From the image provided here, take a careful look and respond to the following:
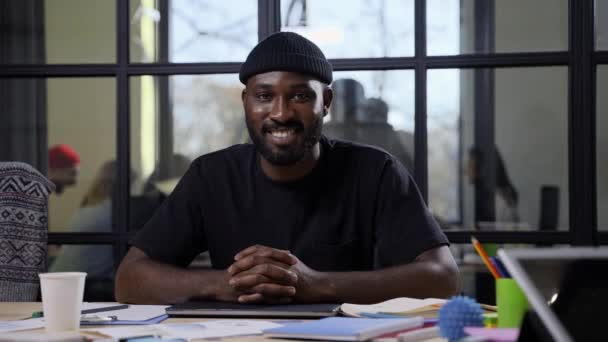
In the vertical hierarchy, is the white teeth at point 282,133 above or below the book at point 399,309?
above

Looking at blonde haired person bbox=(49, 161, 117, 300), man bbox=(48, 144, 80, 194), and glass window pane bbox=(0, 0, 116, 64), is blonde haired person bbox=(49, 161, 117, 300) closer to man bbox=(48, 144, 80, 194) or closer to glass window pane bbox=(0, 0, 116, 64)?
man bbox=(48, 144, 80, 194)

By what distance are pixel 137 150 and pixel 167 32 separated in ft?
1.54

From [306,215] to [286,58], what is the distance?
1.42ft

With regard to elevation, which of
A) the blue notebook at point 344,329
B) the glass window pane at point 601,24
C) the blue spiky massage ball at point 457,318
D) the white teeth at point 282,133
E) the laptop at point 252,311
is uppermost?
the glass window pane at point 601,24

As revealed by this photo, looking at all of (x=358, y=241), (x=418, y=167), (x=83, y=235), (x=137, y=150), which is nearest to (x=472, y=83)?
(x=418, y=167)

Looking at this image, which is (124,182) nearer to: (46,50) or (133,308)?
(46,50)

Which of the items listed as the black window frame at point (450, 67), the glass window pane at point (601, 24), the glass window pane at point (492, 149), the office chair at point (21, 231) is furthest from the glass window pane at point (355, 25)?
the office chair at point (21, 231)

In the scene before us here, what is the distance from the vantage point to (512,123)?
3076 mm

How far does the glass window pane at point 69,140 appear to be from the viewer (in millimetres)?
3248

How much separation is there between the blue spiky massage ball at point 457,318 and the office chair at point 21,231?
5.49 feet

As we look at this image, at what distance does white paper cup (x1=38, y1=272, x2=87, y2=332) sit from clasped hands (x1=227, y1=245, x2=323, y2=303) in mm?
457

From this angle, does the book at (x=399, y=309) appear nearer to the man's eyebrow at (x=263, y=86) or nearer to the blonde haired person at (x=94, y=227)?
the man's eyebrow at (x=263, y=86)

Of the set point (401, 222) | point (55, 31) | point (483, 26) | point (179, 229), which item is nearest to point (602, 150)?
point (483, 26)

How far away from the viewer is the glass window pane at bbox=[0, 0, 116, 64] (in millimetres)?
3244
